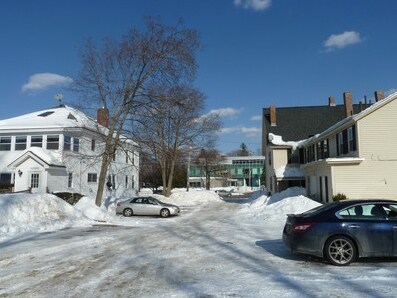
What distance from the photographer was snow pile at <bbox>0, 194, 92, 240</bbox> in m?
17.1

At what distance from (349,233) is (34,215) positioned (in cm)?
1441

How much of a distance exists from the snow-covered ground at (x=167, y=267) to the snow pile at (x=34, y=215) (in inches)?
2.5

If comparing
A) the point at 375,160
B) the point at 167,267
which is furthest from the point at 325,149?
the point at 167,267

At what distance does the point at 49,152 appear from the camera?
37.4 m

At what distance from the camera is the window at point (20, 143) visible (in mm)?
38531

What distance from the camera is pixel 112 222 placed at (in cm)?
2258

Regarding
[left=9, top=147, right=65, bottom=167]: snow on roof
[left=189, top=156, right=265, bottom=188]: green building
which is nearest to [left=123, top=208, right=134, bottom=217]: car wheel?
[left=9, top=147, right=65, bottom=167]: snow on roof

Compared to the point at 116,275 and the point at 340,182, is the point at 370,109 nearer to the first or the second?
the point at 340,182

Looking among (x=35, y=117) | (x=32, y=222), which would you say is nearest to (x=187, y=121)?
(x=35, y=117)

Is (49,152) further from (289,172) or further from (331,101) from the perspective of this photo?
(331,101)

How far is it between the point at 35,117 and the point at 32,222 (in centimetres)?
2657

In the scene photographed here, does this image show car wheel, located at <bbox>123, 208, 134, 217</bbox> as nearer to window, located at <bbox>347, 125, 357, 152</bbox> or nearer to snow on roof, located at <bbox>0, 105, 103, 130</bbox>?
snow on roof, located at <bbox>0, 105, 103, 130</bbox>

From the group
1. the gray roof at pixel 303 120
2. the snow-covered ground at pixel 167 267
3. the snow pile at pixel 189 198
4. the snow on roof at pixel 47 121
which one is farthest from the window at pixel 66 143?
the gray roof at pixel 303 120

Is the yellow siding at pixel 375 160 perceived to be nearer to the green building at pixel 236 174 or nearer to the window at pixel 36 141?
the window at pixel 36 141
